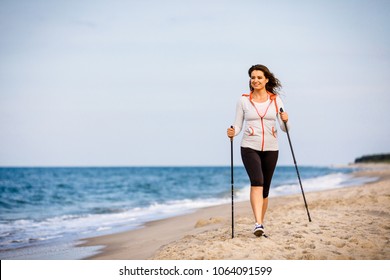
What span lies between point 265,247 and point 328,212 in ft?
9.25

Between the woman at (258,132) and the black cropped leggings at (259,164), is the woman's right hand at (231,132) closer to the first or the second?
the woman at (258,132)

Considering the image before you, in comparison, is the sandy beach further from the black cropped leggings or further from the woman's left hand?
the woman's left hand

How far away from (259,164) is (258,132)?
1.22 ft

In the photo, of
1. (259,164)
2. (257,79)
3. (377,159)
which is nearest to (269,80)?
(257,79)

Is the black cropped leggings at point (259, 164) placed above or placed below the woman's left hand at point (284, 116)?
below

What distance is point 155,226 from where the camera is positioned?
9023mm

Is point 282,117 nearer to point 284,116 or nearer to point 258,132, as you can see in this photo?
point 284,116

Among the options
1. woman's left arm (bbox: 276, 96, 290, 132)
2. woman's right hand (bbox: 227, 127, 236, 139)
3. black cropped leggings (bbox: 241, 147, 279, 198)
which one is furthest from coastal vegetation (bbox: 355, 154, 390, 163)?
woman's right hand (bbox: 227, 127, 236, 139)

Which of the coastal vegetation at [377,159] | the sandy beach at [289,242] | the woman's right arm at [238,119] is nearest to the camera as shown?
the sandy beach at [289,242]

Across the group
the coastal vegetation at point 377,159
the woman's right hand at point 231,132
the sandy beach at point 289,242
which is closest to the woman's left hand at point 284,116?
the woman's right hand at point 231,132

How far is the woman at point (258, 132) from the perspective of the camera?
4.89 meters

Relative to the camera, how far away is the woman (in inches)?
193
